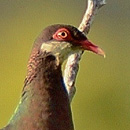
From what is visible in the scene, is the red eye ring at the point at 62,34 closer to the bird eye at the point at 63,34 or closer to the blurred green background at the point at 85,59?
the bird eye at the point at 63,34

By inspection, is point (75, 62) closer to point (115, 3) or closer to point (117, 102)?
point (117, 102)

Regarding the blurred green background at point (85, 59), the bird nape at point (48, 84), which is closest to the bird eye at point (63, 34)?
the bird nape at point (48, 84)

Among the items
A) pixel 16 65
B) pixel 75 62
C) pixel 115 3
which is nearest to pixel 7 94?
pixel 16 65

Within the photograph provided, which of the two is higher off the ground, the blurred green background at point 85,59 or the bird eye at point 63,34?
the blurred green background at point 85,59

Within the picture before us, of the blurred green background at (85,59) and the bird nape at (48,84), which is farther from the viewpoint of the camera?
the blurred green background at (85,59)

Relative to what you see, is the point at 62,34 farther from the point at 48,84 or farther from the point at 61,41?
the point at 48,84

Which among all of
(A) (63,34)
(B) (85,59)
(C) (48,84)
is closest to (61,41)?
(A) (63,34)
